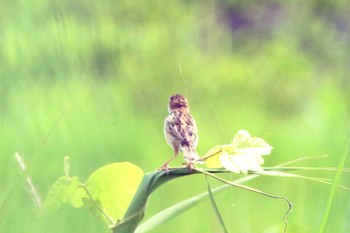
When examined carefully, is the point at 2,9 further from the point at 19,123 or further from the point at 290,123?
the point at 290,123

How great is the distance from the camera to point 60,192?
0.47 m

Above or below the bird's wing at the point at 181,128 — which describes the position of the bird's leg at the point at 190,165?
below

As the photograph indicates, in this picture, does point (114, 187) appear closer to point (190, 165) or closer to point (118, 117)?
point (190, 165)

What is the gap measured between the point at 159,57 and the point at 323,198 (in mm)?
1204

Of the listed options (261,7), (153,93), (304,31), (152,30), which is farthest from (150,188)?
(261,7)

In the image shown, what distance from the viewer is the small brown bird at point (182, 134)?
478mm

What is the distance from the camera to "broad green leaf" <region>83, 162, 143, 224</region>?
1.55ft

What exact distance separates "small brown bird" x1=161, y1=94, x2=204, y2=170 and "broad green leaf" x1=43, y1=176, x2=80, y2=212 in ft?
0.17

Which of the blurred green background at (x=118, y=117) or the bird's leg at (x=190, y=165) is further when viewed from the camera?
the blurred green background at (x=118, y=117)

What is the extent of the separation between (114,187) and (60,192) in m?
0.03

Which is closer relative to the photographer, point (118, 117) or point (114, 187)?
point (114, 187)

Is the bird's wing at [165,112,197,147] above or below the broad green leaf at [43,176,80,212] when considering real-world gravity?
above

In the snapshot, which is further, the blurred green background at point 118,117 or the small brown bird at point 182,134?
the blurred green background at point 118,117

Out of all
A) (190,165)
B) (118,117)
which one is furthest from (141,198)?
(118,117)
